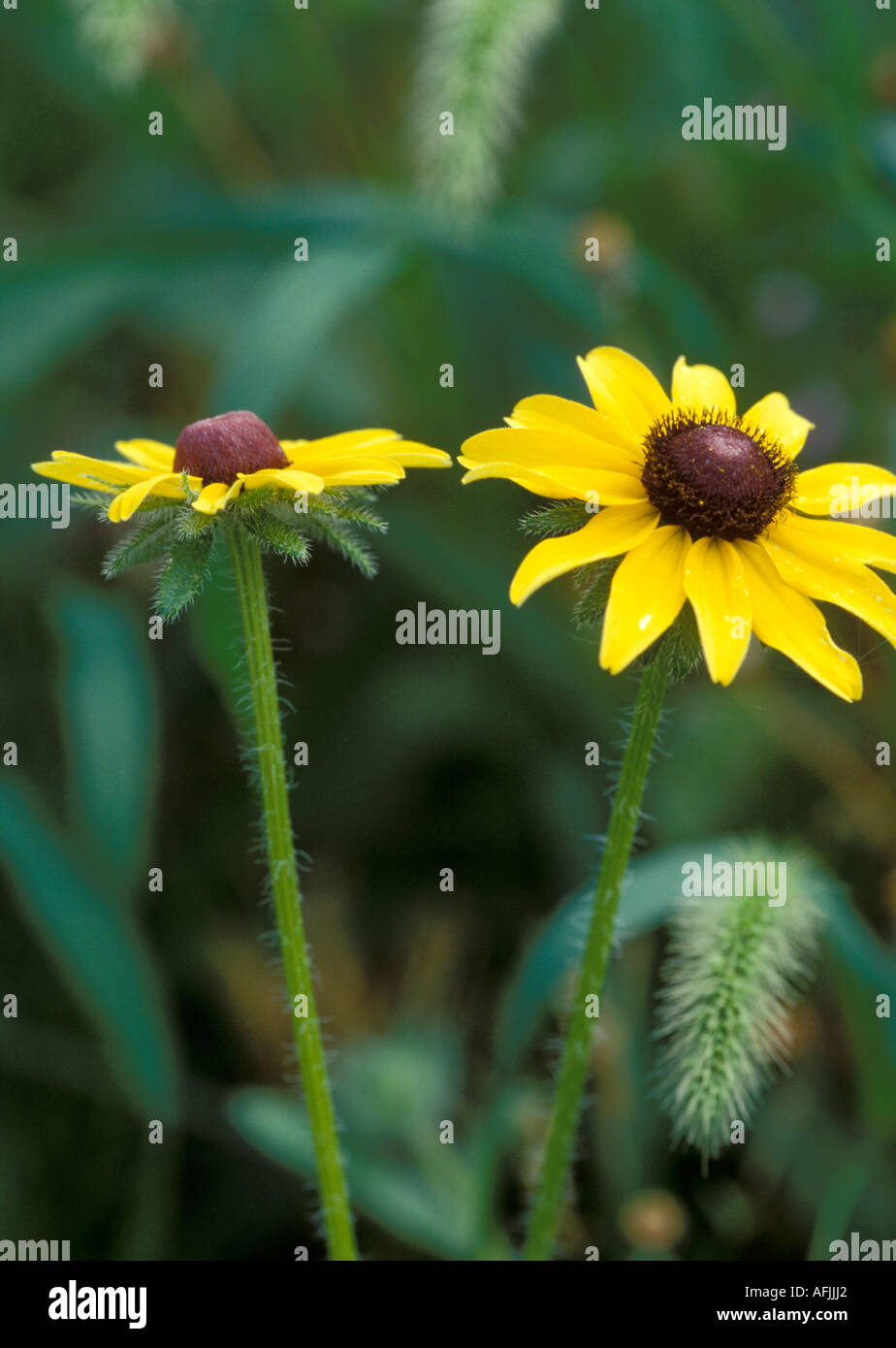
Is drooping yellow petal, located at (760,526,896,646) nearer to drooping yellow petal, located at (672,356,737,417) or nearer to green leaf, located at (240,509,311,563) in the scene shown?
drooping yellow petal, located at (672,356,737,417)

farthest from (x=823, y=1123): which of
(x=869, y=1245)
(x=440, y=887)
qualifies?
(x=440, y=887)

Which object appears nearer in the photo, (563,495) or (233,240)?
(563,495)

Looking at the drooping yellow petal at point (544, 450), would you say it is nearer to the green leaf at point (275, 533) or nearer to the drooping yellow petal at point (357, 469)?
the drooping yellow petal at point (357, 469)

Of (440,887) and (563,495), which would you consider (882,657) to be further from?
(563,495)

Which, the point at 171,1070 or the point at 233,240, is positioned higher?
the point at 233,240

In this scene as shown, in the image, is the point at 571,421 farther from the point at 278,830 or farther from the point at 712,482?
the point at 278,830

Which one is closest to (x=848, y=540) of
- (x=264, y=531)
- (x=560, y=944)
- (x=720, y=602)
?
(x=720, y=602)
